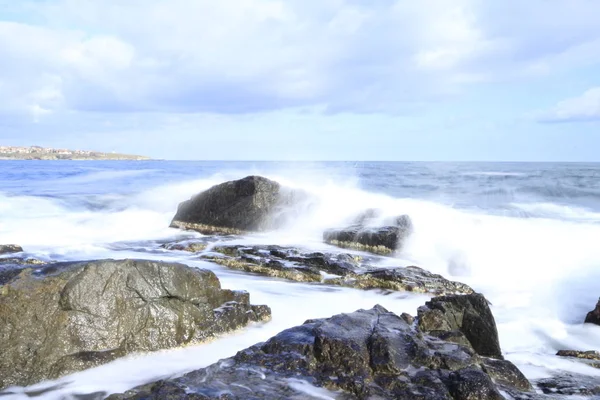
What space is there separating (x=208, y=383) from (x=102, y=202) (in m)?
18.2

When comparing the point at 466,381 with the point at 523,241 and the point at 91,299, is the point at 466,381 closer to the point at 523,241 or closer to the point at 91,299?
the point at 91,299

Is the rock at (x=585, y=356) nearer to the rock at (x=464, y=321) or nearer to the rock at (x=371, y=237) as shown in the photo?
the rock at (x=464, y=321)

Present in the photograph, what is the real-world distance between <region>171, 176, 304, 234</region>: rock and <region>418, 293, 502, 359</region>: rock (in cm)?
753

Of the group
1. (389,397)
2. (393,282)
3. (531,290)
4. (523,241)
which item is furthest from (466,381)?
(523,241)

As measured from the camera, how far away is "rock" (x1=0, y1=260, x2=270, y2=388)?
4.00m

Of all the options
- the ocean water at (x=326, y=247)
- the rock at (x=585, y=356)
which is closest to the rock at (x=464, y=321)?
the ocean water at (x=326, y=247)

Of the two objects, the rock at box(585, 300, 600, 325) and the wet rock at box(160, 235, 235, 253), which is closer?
the rock at box(585, 300, 600, 325)

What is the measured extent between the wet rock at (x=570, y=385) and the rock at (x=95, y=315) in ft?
9.62

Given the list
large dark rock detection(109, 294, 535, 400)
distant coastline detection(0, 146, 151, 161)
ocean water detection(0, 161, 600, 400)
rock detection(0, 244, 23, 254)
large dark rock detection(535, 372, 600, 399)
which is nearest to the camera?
large dark rock detection(109, 294, 535, 400)

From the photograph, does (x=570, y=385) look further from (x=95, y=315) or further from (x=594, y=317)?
(x=95, y=315)

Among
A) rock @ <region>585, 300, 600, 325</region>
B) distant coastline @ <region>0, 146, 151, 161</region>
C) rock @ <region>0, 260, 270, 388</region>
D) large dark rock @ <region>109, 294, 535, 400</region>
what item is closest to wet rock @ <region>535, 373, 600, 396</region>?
large dark rock @ <region>109, 294, 535, 400</region>

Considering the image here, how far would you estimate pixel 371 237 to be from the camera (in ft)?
34.6

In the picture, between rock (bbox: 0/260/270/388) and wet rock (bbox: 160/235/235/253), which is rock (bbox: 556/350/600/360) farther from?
wet rock (bbox: 160/235/235/253)

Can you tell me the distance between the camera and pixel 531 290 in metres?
8.45
